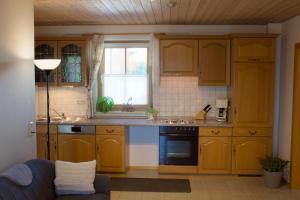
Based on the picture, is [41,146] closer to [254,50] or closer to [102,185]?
[102,185]

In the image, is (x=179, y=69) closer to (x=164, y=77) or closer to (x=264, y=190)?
(x=164, y=77)

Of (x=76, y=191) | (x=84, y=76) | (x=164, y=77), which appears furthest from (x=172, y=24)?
(x=76, y=191)

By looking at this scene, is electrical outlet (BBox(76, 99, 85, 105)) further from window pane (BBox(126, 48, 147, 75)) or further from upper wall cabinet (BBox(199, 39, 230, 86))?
upper wall cabinet (BBox(199, 39, 230, 86))

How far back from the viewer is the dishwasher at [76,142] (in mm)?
5191

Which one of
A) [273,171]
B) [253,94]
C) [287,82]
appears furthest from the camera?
[253,94]

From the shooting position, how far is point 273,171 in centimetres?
471

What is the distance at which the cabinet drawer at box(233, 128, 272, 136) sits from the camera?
5.07 m

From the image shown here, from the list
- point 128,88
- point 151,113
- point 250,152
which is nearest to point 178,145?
point 151,113

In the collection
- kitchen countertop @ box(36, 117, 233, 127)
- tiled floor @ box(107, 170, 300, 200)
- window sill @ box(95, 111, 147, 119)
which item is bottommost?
tiled floor @ box(107, 170, 300, 200)

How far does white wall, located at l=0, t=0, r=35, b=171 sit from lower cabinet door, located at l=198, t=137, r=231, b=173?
8.50 ft

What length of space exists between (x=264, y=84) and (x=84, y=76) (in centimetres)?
286

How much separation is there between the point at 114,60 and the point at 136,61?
0.38 m

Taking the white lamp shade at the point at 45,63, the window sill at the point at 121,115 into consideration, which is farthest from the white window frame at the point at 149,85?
the white lamp shade at the point at 45,63

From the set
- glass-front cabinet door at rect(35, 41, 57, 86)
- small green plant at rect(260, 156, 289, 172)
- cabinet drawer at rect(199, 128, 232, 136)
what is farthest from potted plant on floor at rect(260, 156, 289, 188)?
glass-front cabinet door at rect(35, 41, 57, 86)
